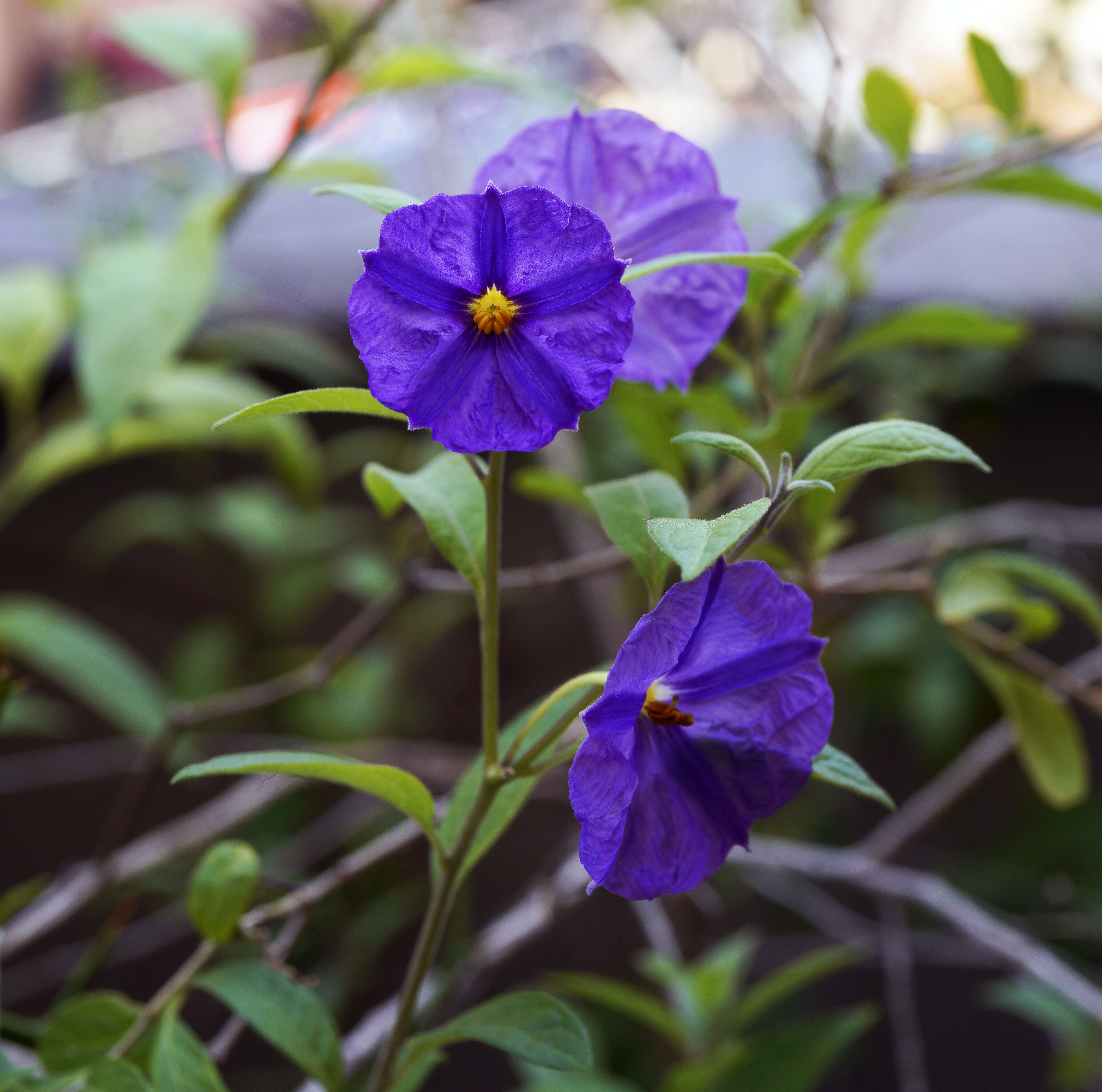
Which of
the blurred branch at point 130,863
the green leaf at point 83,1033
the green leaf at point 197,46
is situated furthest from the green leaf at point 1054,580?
the green leaf at point 197,46

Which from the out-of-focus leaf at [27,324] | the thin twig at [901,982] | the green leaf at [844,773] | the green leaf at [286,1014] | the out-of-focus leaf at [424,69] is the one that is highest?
the out-of-focus leaf at [424,69]

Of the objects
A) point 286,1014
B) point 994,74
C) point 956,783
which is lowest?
point 956,783

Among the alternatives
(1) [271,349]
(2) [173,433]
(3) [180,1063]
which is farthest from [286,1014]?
(1) [271,349]

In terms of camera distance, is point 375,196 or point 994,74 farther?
point 994,74

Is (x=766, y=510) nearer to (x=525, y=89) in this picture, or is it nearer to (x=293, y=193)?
(x=525, y=89)

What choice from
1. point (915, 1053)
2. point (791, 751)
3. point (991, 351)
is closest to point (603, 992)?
point (915, 1053)

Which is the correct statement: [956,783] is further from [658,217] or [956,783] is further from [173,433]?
[173,433]

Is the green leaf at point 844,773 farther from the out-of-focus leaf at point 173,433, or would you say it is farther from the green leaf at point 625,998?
the out-of-focus leaf at point 173,433
